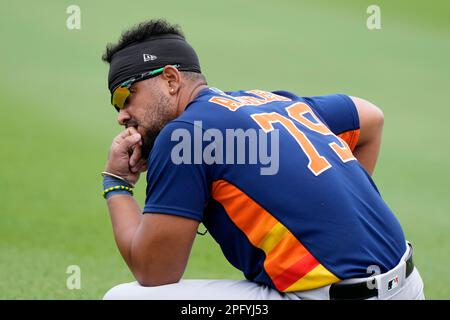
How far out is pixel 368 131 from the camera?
12.6 feet

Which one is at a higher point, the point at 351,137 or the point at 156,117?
the point at 156,117

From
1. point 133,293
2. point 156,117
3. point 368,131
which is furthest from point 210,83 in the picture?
point 133,293

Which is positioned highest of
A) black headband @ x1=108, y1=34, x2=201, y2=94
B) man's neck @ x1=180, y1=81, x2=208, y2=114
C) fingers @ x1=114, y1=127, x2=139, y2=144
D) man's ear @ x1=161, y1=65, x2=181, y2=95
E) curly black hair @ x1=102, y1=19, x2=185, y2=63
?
curly black hair @ x1=102, y1=19, x2=185, y2=63

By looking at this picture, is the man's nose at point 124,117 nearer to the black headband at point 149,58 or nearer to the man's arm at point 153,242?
the black headband at point 149,58

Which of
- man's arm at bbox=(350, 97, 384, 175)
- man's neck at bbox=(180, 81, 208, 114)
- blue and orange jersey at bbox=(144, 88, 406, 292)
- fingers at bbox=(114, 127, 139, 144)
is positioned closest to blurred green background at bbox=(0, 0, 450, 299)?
man's arm at bbox=(350, 97, 384, 175)

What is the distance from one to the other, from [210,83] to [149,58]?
5309mm

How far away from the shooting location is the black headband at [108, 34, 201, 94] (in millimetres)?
3514

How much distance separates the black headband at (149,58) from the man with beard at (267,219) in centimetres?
32

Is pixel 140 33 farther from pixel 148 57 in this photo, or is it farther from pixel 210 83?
pixel 210 83

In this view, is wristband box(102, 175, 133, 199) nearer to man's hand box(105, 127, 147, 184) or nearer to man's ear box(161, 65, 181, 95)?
man's hand box(105, 127, 147, 184)

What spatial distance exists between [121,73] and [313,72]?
605 centimetres

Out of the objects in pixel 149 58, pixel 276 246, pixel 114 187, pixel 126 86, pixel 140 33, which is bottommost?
pixel 276 246

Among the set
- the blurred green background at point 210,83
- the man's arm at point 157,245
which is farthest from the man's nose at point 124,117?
the blurred green background at point 210,83

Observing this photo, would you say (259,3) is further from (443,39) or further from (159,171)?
(159,171)
